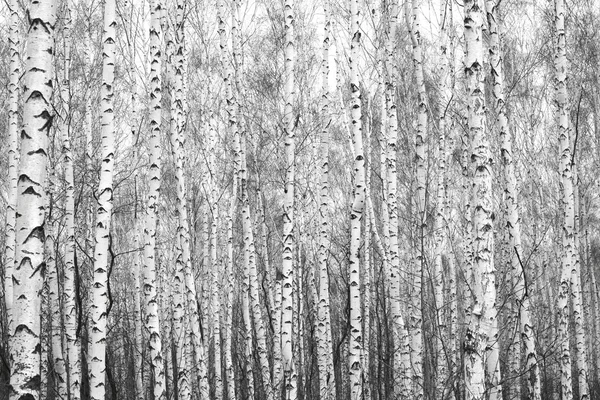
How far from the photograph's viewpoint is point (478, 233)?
15.6ft

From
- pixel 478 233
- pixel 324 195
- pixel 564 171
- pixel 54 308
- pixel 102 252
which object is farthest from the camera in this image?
pixel 564 171

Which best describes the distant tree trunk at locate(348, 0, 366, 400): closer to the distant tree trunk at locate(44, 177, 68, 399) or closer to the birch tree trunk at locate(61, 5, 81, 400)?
the birch tree trunk at locate(61, 5, 81, 400)

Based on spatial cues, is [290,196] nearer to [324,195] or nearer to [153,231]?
[324,195]

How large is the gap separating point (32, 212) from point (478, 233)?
10.6 ft

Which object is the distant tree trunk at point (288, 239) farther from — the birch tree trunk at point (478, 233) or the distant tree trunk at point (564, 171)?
the distant tree trunk at point (564, 171)

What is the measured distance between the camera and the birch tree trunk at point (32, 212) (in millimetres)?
3256

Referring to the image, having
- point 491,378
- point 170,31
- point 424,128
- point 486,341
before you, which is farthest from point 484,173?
point 170,31

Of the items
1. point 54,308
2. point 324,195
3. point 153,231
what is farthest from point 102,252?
point 324,195

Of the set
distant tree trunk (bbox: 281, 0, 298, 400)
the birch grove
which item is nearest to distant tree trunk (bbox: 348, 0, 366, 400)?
the birch grove

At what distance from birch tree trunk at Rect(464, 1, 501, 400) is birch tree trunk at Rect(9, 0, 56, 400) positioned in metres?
3.07

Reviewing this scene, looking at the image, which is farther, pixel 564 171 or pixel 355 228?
pixel 564 171

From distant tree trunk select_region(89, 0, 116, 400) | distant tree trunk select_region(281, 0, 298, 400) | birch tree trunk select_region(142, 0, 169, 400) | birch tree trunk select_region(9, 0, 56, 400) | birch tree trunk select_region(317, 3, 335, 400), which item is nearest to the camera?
birch tree trunk select_region(9, 0, 56, 400)

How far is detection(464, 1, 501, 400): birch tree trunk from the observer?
4.59 meters

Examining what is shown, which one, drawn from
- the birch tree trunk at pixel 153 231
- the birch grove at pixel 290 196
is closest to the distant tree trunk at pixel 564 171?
the birch grove at pixel 290 196
